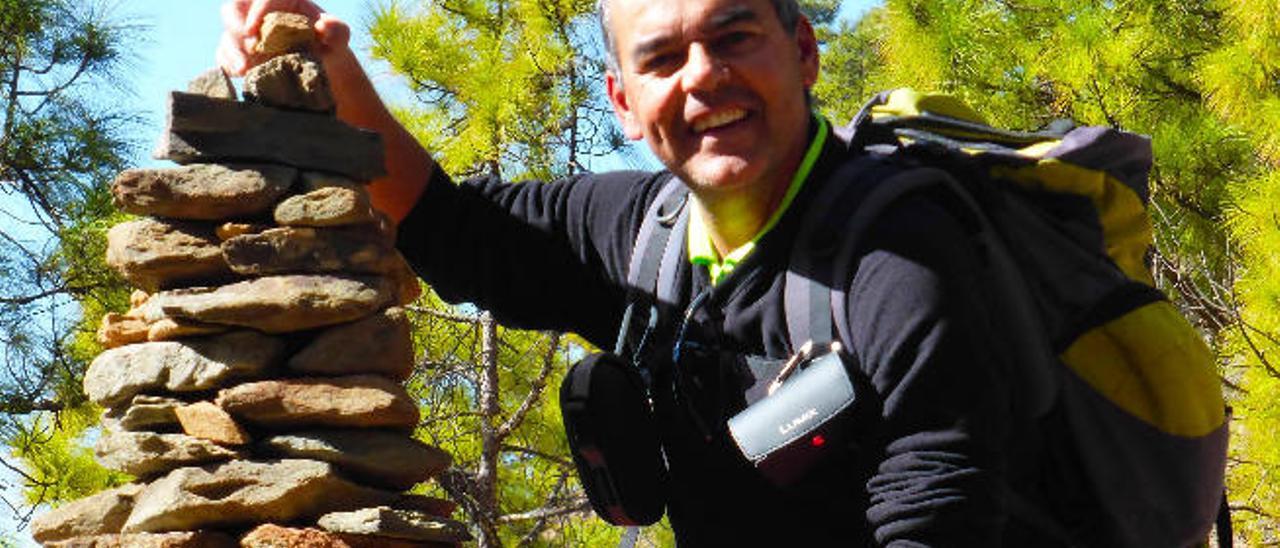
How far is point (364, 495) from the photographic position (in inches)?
113

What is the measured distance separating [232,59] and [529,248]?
2.24 ft

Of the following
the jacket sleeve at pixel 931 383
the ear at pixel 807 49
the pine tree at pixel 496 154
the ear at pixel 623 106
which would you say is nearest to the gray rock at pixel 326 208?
the ear at pixel 623 106

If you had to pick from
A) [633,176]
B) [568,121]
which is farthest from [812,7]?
[633,176]

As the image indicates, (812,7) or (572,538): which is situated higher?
(812,7)

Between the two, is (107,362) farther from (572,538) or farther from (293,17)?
(572,538)

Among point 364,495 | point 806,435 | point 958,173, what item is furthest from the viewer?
point 364,495

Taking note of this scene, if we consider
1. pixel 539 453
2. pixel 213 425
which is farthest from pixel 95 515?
pixel 539 453

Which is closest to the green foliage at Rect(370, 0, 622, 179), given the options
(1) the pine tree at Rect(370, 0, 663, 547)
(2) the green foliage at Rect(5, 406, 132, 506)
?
(1) the pine tree at Rect(370, 0, 663, 547)

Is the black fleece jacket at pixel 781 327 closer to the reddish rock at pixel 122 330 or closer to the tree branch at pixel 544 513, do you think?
the reddish rock at pixel 122 330

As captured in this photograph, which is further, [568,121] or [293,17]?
[568,121]

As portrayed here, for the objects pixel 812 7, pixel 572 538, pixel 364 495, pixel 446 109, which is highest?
pixel 812 7

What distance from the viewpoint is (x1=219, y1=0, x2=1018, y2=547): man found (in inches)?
90.7

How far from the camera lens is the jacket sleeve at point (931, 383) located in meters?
2.29

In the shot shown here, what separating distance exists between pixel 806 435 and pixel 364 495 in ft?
2.92
